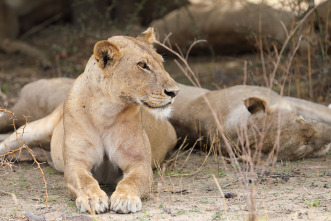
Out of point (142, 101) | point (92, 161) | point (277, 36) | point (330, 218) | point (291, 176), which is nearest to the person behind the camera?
point (330, 218)

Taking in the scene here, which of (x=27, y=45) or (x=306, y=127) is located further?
(x=27, y=45)

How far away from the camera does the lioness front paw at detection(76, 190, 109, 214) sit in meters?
3.21

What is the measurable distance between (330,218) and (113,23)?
565cm

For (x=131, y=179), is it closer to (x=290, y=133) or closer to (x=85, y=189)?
(x=85, y=189)

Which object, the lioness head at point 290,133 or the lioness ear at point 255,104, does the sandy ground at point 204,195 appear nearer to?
the lioness head at point 290,133

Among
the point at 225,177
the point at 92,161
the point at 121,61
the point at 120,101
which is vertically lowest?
the point at 225,177

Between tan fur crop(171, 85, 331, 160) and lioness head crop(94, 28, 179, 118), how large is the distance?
107 centimetres

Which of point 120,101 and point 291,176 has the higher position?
point 120,101

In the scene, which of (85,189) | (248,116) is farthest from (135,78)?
(248,116)

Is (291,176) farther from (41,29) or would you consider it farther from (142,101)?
(41,29)

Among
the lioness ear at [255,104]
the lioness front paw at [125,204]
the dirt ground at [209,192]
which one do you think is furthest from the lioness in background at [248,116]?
the lioness front paw at [125,204]

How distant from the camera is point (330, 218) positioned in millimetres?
2938

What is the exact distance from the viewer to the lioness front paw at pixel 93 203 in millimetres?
3205

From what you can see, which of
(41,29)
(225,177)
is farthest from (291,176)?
(41,29)
